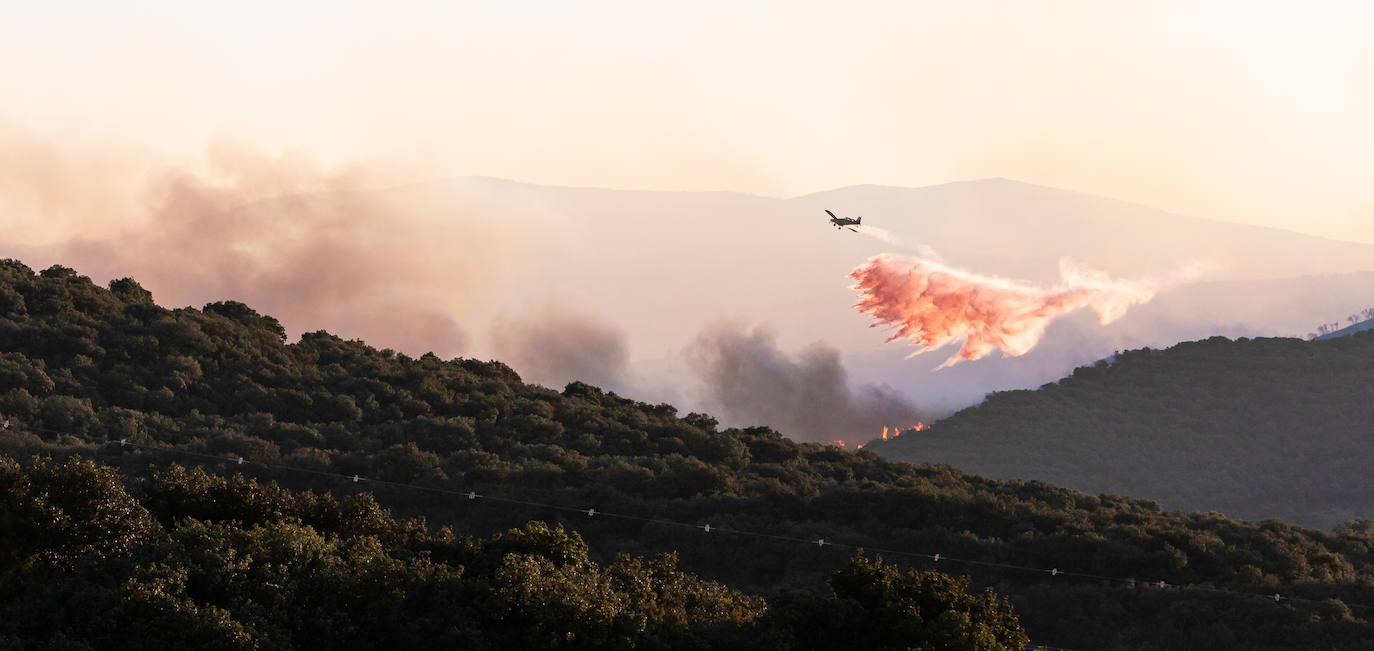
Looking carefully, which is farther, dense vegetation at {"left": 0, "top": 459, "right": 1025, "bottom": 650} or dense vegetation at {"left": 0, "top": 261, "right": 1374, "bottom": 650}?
dense vegetation at {"left": 0, "top": 261, "right": 1374, "bottom": 650}

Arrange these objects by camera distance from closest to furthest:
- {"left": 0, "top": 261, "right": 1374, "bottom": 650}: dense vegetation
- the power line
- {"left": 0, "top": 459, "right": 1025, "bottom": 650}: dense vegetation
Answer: {"left": 0, "top": 459, "right": 1025, "bottom": 650}: dense vegetation, {"left": 0, "top": 261, "right": 1374, "bottom": 650}: dense vegetation, the power line

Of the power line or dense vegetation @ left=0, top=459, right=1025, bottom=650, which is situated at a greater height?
the power line

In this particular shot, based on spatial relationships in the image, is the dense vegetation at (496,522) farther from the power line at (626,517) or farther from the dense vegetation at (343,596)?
the power line at (626,517)

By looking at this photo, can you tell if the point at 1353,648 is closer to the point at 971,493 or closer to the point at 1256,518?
the point at 971,493

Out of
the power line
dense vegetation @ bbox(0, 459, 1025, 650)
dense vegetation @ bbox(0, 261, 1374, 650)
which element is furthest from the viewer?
the power line

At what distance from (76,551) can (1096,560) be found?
54.0 meters

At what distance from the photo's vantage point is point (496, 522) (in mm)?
79812

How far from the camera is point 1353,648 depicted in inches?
2418

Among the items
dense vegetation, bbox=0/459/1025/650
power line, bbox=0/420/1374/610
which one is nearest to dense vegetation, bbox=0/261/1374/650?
dense vegetation, bbox=0/459/1025/650

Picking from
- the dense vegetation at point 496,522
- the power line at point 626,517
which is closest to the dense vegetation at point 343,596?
the dense vegetation at point 496,522

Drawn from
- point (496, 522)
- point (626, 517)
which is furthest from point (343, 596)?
point (626, 517)

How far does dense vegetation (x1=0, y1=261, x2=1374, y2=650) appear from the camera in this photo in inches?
1544

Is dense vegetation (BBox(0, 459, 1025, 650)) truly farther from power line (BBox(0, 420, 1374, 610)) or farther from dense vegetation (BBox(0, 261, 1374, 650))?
power line (BBox(0, 420, 1374, 610))

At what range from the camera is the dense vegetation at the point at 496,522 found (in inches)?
1544
